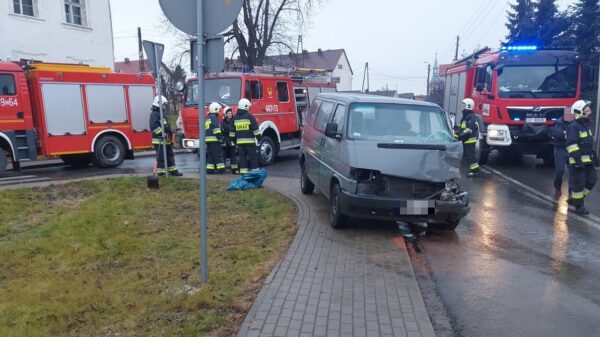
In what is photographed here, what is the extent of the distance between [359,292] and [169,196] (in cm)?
522

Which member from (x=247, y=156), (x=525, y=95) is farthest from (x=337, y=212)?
(x=525, y=95)

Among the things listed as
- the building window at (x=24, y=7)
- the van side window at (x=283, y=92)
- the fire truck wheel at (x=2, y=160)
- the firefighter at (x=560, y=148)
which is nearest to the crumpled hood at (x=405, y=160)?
the firefighter at (x=560, y=148)

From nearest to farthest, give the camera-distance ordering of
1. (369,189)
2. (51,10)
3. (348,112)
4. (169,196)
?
(369,189) → (348,112) → (169,196) → (51,10)

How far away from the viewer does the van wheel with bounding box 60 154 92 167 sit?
44.4ft

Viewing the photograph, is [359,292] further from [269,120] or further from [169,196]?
[269,120]

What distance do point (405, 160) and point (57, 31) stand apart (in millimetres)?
17324

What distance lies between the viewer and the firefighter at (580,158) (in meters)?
7.72

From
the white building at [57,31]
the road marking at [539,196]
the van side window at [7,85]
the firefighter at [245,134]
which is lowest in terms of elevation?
the road marking at [539,196]

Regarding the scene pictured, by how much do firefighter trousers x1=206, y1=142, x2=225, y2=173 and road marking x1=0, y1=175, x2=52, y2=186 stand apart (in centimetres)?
378

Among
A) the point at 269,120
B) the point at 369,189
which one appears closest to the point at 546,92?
the point at 269,120

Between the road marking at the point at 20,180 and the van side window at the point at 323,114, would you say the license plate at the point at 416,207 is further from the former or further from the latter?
the road marking at the point at 20,180

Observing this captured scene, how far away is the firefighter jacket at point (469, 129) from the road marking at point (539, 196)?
1078mm

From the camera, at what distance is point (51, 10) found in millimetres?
18312

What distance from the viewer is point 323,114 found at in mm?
8055
